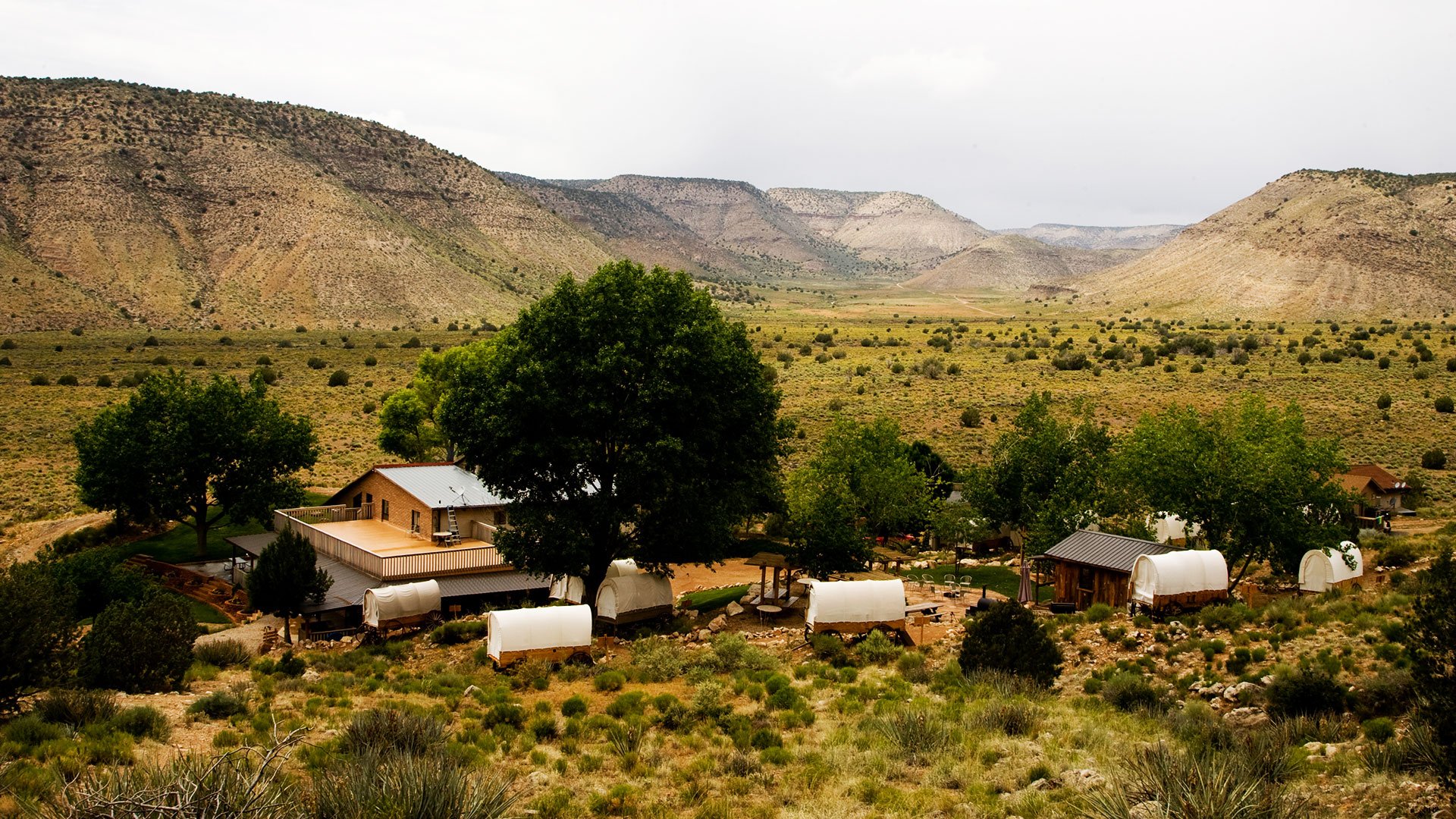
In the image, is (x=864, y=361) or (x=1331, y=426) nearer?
(x=1331, y=426)

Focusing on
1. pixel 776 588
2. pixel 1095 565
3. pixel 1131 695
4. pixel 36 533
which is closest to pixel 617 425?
pixel 776 588

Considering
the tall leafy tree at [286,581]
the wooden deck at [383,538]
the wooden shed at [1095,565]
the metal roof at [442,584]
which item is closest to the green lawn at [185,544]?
the wooden deck at [383,538]

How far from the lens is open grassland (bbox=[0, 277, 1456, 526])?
50.4 m

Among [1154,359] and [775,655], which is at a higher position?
[1154,359]

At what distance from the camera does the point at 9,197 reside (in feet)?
348

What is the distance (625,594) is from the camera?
2564 cm

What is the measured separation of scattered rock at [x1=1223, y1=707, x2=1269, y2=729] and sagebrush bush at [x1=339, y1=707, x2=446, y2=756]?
39.8ft

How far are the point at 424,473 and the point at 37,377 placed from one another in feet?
153

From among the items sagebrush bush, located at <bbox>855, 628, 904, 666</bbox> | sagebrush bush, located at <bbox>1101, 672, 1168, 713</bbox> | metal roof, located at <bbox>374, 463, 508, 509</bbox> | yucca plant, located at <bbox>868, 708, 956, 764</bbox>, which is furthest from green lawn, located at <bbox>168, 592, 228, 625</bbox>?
sagebrush bush, located at <bbox>1101, 672, 1168, 713</bbox>

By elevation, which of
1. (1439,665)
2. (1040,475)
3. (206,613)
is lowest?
(206,613)

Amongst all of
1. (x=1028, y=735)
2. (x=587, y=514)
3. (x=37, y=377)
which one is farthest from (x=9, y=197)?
(x=1028, y=735)

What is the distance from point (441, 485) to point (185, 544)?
1255 cm

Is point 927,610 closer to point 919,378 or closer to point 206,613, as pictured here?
point 206,613

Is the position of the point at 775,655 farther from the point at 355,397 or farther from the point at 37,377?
the point at 37,377
